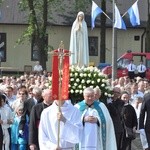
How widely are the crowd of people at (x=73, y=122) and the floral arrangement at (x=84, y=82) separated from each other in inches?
11.7

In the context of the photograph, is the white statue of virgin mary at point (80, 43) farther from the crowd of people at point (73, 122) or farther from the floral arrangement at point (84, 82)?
the floral arrangement at point (84, 82)

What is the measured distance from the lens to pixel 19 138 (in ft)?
44.0

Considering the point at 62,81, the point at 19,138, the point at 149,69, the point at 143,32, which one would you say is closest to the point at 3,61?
the point at 143,32

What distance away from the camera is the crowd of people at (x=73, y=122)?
958 centimetres

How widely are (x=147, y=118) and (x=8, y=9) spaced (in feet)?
127

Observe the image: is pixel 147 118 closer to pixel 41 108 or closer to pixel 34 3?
pixel 41 108

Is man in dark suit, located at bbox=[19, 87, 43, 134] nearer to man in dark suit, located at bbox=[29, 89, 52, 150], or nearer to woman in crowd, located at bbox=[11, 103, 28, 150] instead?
woman in crowd, located at bbox=[11, 103, 28, 150]

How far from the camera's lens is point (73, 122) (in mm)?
9664

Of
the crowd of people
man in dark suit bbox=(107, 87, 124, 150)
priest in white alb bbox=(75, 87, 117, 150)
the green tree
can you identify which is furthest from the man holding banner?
the green tree

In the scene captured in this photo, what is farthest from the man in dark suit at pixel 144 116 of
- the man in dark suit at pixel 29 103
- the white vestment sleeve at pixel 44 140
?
the man in dark suit at pixel 29 103

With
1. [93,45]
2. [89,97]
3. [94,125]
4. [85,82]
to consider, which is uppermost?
[93,45]

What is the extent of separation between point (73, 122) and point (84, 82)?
10.8 feet

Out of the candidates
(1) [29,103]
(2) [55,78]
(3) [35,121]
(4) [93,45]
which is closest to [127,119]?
(1) [29,103]

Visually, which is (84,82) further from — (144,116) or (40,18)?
(40,18)
